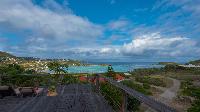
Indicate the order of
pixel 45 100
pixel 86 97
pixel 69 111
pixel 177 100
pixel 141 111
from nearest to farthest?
pixel 69 111 < pixel 45 100 < pixel 86 97 < pixel 141 111 < pixel 177 100

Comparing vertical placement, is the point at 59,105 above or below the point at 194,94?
above

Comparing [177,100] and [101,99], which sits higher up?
[101,99]

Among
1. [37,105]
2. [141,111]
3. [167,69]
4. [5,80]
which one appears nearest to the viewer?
[37,105]

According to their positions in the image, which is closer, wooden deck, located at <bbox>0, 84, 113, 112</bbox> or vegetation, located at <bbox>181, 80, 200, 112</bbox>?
wooden deck, located at <bbox>0, 84, 113, 112</bbox>

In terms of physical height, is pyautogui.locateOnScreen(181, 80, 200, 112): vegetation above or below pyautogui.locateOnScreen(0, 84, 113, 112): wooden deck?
below

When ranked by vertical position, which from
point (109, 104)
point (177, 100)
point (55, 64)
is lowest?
point (177, 100)

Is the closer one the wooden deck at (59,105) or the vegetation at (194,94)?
the wooden deck at (59,105)

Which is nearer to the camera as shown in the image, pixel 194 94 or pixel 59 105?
pixel 59 105

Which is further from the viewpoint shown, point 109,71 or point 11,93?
point 109,71

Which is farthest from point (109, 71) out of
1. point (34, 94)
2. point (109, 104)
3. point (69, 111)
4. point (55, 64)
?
point (69, 111)

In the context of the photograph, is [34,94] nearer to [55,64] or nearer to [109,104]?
[109,104]

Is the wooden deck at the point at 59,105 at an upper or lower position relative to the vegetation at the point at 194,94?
upper
